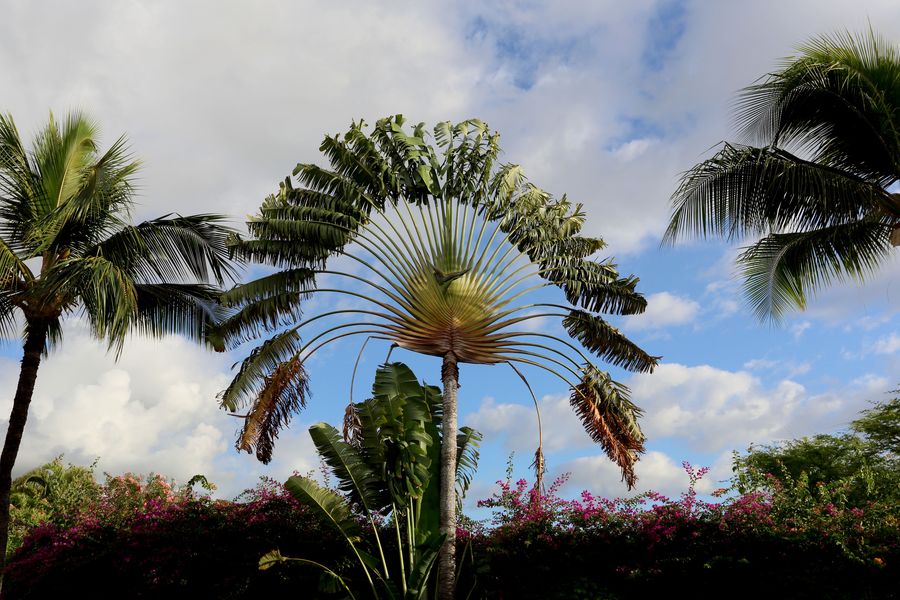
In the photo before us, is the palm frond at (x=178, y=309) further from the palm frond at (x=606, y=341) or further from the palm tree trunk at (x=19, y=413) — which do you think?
the palm frond at (x=606, y=341)

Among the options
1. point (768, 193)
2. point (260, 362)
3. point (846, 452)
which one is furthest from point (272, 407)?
point (846, 452)

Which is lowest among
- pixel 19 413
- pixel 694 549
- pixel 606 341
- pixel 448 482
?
pixel 694 549

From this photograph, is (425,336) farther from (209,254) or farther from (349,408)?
(209,254)

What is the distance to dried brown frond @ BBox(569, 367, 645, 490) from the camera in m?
12.8

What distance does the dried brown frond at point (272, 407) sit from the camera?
12.0m

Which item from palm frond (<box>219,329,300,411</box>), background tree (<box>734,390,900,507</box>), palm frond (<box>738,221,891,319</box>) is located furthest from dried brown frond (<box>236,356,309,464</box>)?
background tree (<box>734,390,900,507</box>)

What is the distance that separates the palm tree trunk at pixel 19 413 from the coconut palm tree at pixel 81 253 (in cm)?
2

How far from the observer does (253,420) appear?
39.1 ft

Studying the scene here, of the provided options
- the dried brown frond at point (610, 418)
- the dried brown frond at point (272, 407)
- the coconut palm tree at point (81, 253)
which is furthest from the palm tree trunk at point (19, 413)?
the dried brown frond at point (610, 418)

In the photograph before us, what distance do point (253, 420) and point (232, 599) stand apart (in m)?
3.01

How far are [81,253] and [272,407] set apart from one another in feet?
16.5

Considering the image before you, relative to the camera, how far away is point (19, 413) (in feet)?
41.1

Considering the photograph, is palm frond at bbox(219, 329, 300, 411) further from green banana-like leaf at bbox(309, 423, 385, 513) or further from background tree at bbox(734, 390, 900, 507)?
background tree at bbox(734, 390, 900, 507)

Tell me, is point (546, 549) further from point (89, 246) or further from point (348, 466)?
point (89, 246)
